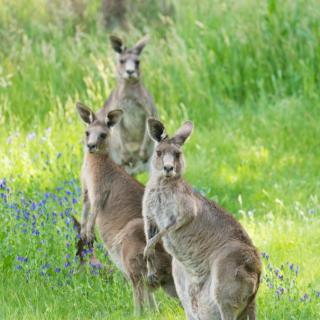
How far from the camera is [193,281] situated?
590cm

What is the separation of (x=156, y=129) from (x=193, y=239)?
72 centimetres

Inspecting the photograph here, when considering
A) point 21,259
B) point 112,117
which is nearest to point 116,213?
point 21,259

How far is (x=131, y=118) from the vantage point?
9852mm

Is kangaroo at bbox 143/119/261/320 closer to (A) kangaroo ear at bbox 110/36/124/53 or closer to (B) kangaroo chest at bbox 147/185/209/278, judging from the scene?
(B) kangaroo chest at bbox 147/185/209/278

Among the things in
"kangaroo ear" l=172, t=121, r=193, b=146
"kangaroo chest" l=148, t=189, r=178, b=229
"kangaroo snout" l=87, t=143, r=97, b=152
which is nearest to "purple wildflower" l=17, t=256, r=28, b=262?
"kangaroo snout" l=87, t=143, r=97, b=152

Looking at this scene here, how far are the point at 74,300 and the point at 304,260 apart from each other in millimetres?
1821

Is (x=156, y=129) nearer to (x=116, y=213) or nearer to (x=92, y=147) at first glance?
(x=116, y=213)

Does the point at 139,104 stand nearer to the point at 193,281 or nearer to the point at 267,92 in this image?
the point at 267,92

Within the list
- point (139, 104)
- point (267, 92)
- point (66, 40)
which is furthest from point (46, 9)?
point (139, 104)

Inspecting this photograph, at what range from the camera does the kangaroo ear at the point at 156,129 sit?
610 cm

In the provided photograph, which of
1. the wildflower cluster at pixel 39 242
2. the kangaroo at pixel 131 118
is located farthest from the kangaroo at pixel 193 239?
the kangaroo at pixel 131 118

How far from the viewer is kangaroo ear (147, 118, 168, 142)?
610 centimetres

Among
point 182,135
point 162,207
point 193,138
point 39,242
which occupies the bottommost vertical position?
point 193,138

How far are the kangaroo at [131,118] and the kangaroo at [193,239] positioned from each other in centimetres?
361
